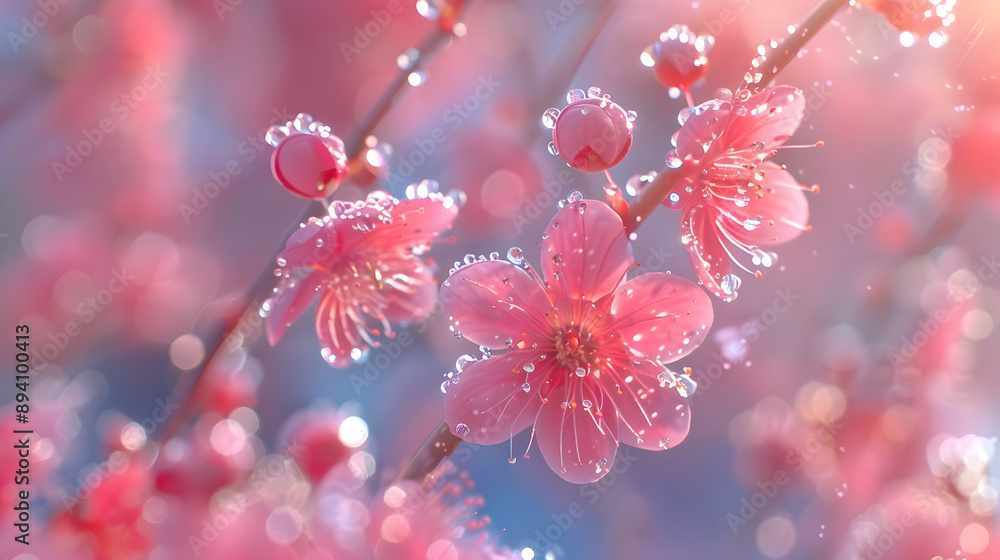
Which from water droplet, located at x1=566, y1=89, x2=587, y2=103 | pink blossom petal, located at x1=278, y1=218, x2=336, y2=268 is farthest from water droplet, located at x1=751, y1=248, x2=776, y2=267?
pink blossom petal, located at x1=278, y1=218, x2=336, y2=268

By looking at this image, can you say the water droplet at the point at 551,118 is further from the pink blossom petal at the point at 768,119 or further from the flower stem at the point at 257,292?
the flower stem at the point at 257,292

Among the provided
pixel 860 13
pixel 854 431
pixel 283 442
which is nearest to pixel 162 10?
pixel 283 442

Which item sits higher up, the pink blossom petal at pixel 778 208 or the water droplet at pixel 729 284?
the pink blossom petal at pixel 778 208

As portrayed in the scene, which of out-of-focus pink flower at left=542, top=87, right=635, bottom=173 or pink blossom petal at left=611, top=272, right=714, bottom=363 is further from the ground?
out-of-focus pink flower at left=542, top=87, right=635, bottom=173

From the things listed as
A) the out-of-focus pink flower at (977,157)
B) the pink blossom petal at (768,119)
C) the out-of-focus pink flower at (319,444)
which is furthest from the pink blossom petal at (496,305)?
the out-of-focus pink flower at (977,157)

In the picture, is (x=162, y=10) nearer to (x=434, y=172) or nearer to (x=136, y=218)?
(x=136, y=218)

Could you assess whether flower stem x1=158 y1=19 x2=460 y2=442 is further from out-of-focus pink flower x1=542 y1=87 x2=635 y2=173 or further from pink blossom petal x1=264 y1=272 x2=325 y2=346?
out-of-focus pink flower x1=542 y1=87 x2=635 y2=173
